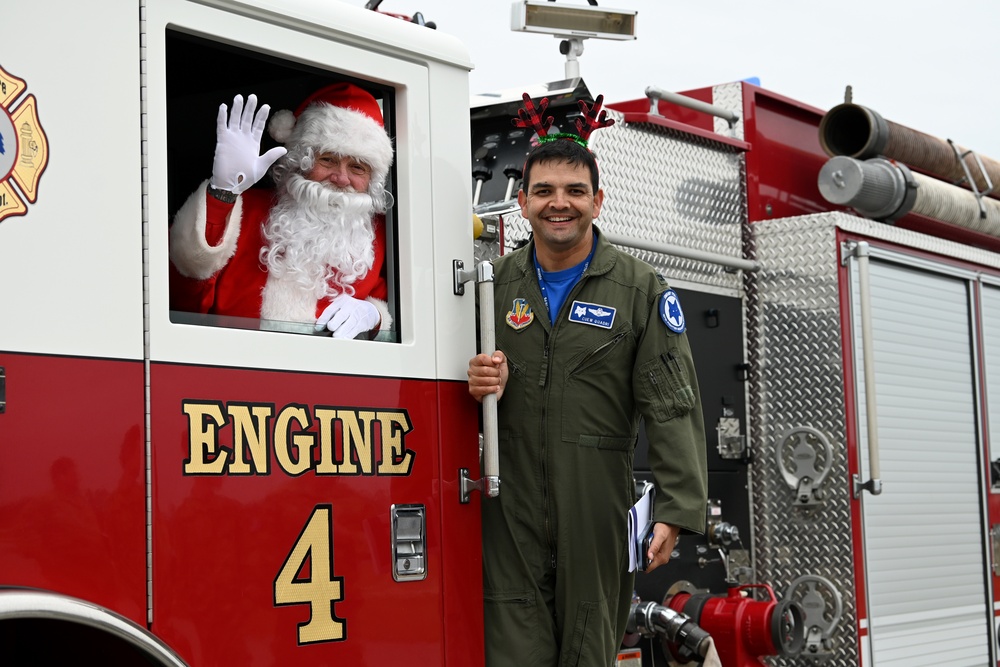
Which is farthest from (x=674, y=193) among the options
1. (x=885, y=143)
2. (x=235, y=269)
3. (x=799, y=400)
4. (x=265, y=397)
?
(x=265, y=397)

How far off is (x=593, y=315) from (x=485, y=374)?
42 centimetres

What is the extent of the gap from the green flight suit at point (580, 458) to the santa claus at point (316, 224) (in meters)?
0.48

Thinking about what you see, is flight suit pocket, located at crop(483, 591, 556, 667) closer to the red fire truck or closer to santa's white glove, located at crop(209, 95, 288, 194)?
the red fire truck

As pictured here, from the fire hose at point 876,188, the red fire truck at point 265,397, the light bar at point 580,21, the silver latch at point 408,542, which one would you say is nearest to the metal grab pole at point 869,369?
the red fire truck at point 265,397

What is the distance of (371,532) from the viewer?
2.62 meters

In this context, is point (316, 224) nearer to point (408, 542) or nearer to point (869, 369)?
point (408, 542)

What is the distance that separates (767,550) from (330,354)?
2886 mm

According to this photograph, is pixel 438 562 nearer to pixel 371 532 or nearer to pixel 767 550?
pixel 371 532

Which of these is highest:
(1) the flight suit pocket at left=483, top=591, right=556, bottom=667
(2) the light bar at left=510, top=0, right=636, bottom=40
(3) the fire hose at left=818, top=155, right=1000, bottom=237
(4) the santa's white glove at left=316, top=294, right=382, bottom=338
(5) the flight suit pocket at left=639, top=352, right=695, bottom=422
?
(2) the light bar at left=510, top=0, right=636, bottom=40

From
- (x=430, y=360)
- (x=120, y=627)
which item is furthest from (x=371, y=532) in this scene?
(x=120, y=627)

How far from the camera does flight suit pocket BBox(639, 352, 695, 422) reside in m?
3.12

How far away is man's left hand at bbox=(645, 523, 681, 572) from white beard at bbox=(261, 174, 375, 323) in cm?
92

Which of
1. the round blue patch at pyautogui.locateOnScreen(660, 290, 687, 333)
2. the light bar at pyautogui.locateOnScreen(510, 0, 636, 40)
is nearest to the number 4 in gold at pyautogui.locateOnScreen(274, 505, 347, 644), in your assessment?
the round blue patch at pyautogui.locateOnScreen(660, 290, 687, 333)

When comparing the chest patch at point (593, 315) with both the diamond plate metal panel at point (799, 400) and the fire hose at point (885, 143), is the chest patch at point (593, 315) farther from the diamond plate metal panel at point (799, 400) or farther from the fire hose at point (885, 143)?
the fire hose at point (885, 143)
